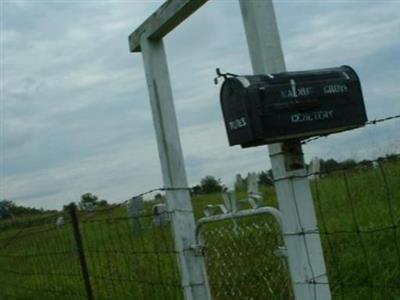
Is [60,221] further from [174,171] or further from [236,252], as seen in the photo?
[174,171]

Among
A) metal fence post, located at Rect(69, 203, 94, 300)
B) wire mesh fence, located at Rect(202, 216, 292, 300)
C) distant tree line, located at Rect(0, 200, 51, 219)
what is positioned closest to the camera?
wire mesh fence, located at Rect(202, 216, 292, 300)

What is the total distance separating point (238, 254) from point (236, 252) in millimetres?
57

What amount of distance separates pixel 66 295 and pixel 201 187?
3213 millimetres

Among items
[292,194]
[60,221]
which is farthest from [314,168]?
[60,221]

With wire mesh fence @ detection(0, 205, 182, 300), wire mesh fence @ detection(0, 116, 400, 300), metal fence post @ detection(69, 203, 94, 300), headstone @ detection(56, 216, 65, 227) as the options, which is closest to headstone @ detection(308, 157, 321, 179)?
wire mesh fence @ detection(0, 116, 400, 300)

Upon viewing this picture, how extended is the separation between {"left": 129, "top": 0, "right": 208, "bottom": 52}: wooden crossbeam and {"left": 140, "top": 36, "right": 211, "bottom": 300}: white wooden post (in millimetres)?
72

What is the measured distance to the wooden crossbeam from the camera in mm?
3787

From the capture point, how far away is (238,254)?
4.57 metres

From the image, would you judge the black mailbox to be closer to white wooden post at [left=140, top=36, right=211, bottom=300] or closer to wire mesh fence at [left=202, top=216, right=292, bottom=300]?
white wooden post at [left=140, top=36, right=211, bottom=300]

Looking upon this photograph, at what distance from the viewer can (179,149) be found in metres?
4.18

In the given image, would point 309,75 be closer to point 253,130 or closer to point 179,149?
point 253,130

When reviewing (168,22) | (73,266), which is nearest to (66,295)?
(73,266)

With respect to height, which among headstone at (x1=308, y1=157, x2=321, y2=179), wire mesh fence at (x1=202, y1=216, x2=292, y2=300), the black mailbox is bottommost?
wire mesh fence at (x1=202, y1=216, x2=292, y2=300)

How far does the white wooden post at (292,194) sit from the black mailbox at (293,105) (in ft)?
0.67
